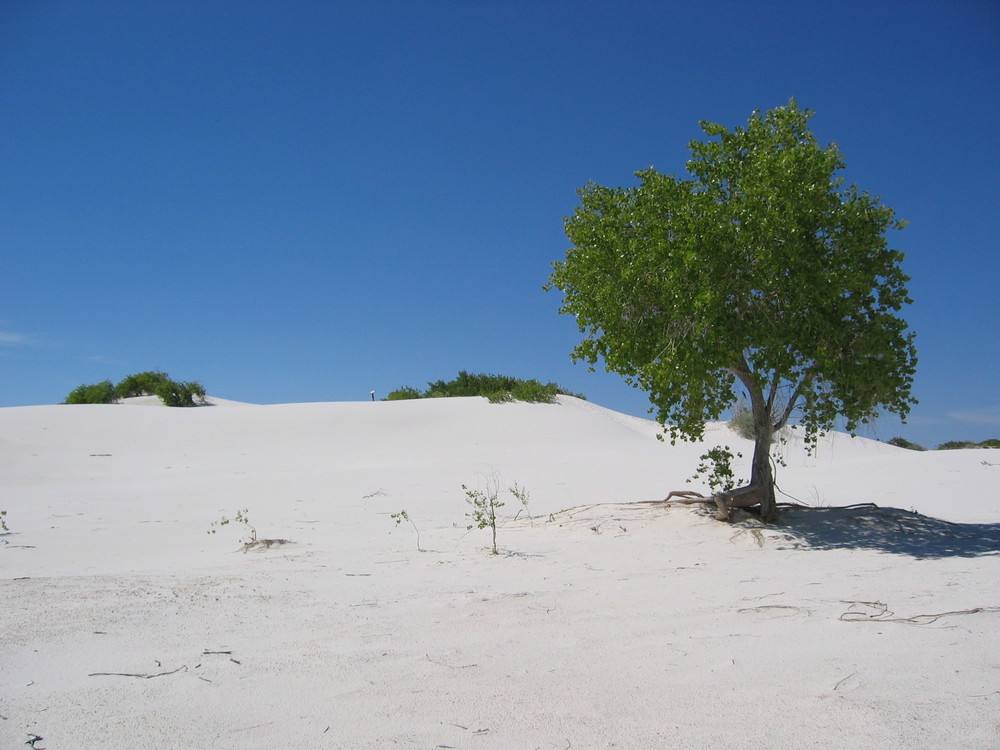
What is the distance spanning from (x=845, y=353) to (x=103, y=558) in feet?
28.1

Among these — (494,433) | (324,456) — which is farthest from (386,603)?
(494,433)

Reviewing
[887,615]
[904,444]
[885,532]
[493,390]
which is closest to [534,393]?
[493,390]

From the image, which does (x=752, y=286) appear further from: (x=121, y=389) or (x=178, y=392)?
(x=121, y=389)

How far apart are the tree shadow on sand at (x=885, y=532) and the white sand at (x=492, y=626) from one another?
2.2 inches

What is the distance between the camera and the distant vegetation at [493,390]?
90.8 feet

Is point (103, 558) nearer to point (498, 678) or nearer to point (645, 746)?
point (498, 678)

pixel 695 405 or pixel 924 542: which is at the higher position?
pixel 695 405

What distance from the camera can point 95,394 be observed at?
3441cm

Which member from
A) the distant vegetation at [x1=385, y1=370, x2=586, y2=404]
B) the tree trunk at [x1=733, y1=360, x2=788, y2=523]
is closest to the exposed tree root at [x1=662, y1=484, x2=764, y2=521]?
the tree trunk at [x1=733, y1=360, x2=788, y2=523]

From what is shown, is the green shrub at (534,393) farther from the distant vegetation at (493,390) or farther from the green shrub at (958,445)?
the green shrub at (958,445)

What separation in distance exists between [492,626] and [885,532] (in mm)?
5908

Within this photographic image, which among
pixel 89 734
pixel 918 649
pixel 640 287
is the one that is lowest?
pixel 89 734

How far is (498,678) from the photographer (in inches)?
146

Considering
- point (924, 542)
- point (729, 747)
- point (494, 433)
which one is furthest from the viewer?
point (494, 433)
